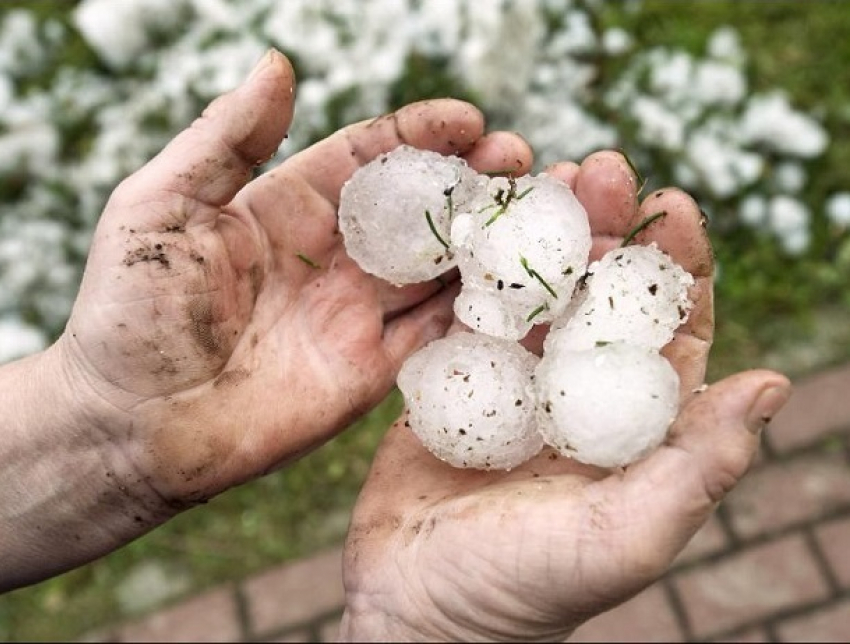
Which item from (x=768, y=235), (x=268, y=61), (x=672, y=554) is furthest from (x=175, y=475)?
(x=768, y=235)

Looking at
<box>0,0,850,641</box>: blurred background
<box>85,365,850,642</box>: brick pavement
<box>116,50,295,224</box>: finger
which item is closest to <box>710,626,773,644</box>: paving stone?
<box>85,365,850,642</box>: brick pavement

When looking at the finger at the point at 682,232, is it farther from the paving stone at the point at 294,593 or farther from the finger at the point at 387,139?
the paving stone at the point at 294,593

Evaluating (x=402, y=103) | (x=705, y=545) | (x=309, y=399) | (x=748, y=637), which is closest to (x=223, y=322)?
(x=309, y=399)

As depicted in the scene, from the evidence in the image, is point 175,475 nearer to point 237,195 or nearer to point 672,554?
point 237,195

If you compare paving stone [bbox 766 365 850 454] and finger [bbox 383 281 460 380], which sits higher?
finger [bbox 383 281 460 380]

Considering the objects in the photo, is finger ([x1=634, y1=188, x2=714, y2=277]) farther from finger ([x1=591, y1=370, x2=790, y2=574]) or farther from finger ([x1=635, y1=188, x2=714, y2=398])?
finger ([x1=591, y1=370, x2=790, y2=574])

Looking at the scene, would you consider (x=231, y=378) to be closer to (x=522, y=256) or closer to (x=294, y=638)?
(x=522, y=256)

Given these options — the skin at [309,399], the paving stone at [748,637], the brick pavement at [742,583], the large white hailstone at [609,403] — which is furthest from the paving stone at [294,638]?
the large white hailstone at [609,403]
